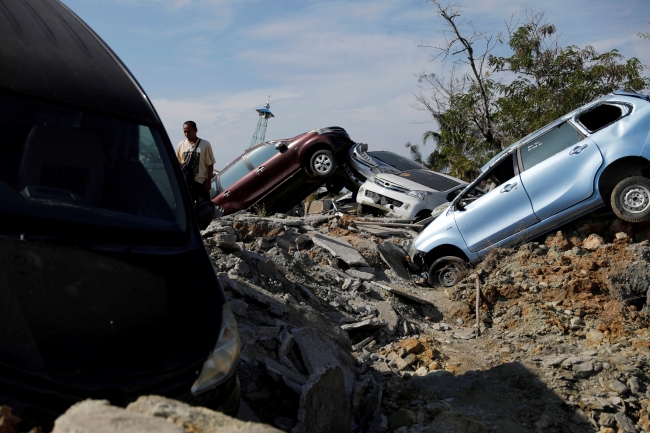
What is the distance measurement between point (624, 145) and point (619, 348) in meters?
2.83

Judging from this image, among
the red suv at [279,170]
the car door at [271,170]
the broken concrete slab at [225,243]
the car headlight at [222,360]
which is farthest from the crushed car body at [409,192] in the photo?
the car headlight at [222,360]

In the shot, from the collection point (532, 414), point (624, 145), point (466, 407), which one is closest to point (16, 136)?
point (466, 407)

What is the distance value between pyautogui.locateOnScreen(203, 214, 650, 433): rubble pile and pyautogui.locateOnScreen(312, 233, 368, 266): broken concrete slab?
0.02 meters

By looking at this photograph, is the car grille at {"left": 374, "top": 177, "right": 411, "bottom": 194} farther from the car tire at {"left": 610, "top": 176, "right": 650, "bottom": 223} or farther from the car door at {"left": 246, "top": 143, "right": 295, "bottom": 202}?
the car tire at {"left": 610, "top": 176, "right": 650, "bottom": 223}

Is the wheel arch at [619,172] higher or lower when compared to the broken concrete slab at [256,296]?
higher

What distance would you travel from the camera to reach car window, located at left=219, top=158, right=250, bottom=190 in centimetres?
1465

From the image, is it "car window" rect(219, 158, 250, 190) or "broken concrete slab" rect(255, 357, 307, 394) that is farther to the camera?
"car window" rect(219, 158, 250, 190)

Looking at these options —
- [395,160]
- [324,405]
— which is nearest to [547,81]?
[395,160]

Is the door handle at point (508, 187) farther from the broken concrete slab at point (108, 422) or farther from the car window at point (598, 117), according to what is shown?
the broken concrete slab at point (108, 422)

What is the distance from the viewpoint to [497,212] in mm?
9219

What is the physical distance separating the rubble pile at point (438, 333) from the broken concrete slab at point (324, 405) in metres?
0.01

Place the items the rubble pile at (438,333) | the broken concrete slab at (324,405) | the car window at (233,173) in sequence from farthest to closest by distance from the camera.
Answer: the car window at (233,173) < the rubble pile at (438,333) < the broken concrete slab at (324,405)

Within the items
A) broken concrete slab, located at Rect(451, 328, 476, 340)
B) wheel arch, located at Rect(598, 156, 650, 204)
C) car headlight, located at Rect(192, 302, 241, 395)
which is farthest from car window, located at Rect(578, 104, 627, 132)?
car headlight, located at Rect(192, 302, 241, 395)

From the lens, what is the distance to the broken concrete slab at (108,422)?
2180 millimetres
